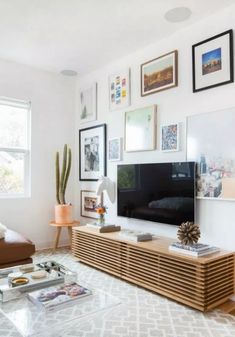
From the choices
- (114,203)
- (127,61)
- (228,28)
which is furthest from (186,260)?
(127,61)

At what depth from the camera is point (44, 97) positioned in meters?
4.25

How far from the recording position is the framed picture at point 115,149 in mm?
3697

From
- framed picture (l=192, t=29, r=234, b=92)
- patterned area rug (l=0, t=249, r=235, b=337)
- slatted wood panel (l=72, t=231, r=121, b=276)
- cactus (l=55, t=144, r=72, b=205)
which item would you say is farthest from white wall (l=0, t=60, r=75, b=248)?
framed picture (l=192, t=29, r=234, b=92)

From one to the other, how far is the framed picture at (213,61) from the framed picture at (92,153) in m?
1.52

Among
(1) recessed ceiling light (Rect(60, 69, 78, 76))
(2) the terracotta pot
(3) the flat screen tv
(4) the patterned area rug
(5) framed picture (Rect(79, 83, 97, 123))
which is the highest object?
(1) recessed ceiling light (Rect(60, 69, 78, 76))

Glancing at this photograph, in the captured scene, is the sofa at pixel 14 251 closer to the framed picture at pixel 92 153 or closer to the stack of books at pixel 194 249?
the stack of books at pixel 194 249

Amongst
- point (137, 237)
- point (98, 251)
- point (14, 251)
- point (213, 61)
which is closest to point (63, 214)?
point (98, 251)

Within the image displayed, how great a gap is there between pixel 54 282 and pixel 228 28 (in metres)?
2.55

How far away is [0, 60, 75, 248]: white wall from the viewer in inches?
155

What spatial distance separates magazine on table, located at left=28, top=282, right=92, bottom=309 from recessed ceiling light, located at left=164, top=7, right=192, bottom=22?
8.04ft

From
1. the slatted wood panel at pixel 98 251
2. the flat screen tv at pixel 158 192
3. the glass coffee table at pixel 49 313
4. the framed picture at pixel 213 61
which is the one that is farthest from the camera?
the slatted wood panel at pixel 98 251

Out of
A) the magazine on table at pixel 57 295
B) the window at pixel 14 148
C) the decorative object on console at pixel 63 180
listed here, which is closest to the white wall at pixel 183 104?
the decorative object on console at pixel 63 180

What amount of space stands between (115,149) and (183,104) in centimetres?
113

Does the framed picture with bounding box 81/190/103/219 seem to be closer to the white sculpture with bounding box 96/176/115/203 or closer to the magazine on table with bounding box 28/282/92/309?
the white sculpture with bounding box 96/176/115/203
